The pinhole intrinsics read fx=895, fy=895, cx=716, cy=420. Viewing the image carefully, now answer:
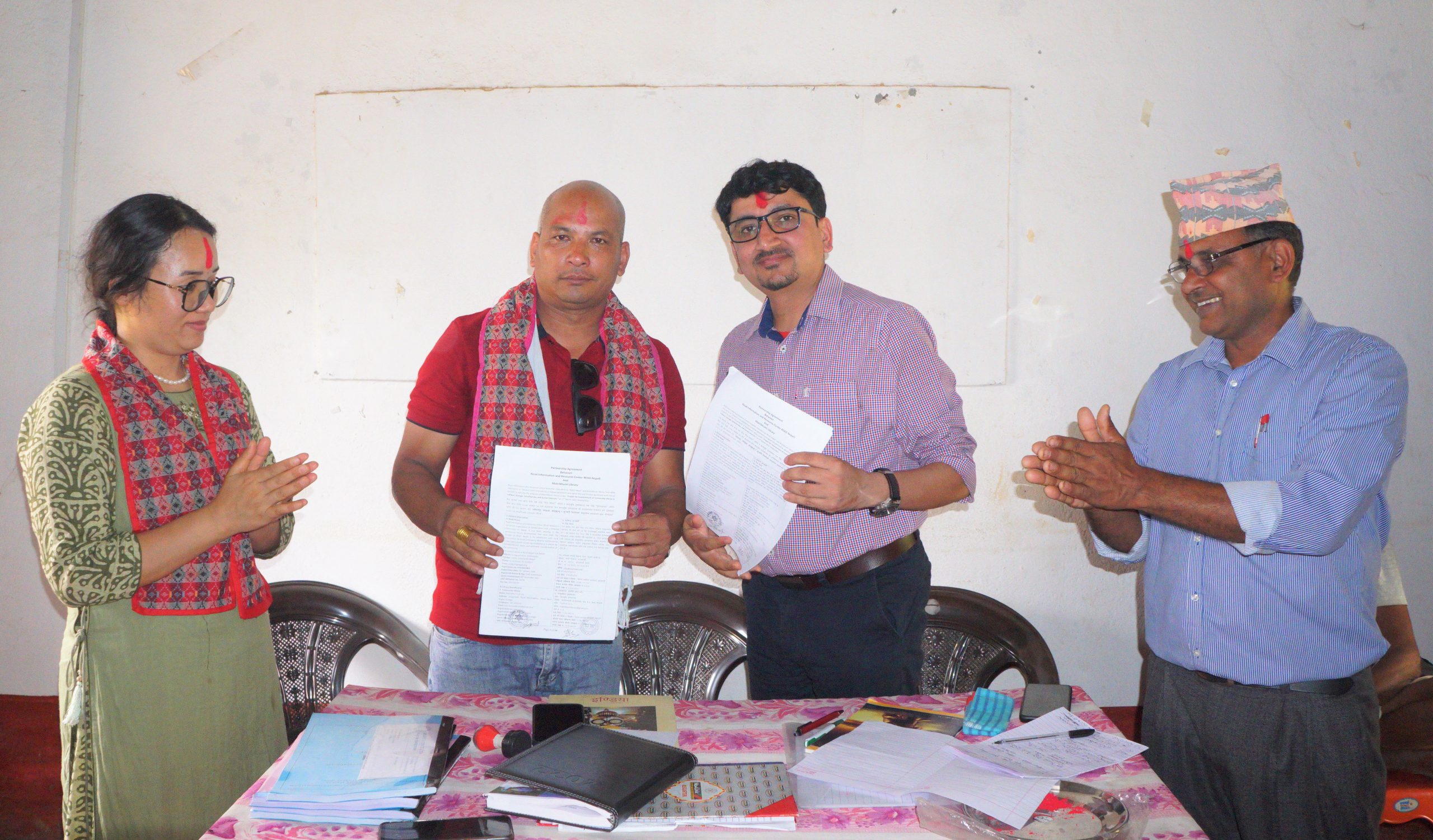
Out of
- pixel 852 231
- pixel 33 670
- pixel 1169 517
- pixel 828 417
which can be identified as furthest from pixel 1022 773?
pixel 33 670

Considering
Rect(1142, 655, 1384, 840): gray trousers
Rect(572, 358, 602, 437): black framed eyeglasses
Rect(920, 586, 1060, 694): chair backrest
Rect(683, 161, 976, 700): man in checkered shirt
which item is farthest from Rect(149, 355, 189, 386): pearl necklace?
Rect(1142, 655, 1384, 840): gray trousers

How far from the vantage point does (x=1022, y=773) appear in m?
1.70

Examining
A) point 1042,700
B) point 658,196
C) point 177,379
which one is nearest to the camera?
point 1042,700

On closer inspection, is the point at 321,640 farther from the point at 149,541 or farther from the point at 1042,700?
the point at 1042,700

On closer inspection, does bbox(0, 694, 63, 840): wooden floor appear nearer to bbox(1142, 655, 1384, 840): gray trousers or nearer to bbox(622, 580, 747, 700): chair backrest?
bbox(622, 580, 747, 700): chair backrest

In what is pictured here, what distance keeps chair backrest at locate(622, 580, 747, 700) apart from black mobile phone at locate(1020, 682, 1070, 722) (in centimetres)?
150

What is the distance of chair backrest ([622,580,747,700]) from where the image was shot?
11.4ft

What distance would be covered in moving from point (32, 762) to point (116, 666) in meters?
2.19

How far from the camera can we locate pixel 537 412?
2.51 m

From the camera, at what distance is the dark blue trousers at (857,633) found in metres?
2.47

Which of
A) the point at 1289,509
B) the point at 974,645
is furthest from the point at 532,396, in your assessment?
the point at 974,645

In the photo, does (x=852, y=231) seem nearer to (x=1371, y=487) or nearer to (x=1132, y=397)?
(x=1132, y=397)

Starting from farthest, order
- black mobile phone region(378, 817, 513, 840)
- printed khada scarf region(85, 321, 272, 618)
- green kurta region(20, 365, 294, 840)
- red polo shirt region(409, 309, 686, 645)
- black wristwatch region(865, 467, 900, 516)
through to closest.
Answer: red polo shirt region(409, 309, 686, 645)
black wristwatch region(865, 467, 900, 516)
printed khada scarf region(85, 321, 272, 618)
green kurta region(20, 365, 294, 840)
black mobile phone region(378, 817, 513, 840)

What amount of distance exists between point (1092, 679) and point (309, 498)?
3342mm
